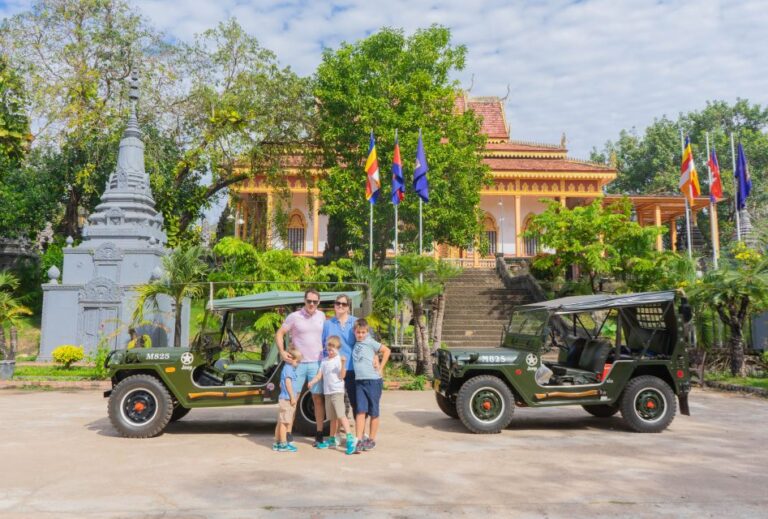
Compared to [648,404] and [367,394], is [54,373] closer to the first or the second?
[367,394]

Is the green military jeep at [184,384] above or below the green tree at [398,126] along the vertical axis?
below

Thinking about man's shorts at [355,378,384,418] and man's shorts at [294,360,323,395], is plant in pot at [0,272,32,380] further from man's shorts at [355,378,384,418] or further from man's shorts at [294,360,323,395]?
man's shorts at [355,378,384,418]


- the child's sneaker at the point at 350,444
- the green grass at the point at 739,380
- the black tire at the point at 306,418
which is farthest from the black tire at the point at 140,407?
the green grass at the point at 739,380

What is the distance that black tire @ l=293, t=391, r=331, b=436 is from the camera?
718 centimetres

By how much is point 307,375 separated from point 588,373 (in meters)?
3.98

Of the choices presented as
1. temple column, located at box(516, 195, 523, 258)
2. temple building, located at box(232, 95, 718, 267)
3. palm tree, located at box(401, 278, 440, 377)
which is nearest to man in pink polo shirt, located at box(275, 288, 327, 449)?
palm tree, located at box(401, 278, 440, 377)

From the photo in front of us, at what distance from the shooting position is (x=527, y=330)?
8336 mm

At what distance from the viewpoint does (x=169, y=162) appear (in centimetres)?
2231

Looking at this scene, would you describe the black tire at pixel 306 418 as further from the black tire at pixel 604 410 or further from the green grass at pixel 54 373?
the green grass at pixel 54 373

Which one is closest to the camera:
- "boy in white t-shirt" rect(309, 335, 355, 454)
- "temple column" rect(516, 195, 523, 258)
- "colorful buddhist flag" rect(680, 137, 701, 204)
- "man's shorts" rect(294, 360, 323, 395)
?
"boy in white t-shirt" rect(309, 335, 355, 454)

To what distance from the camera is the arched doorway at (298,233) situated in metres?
31.9

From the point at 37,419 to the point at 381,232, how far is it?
15083mm

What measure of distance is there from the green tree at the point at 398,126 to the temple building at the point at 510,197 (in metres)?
6.09

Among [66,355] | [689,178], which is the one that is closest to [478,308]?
[689,178]
